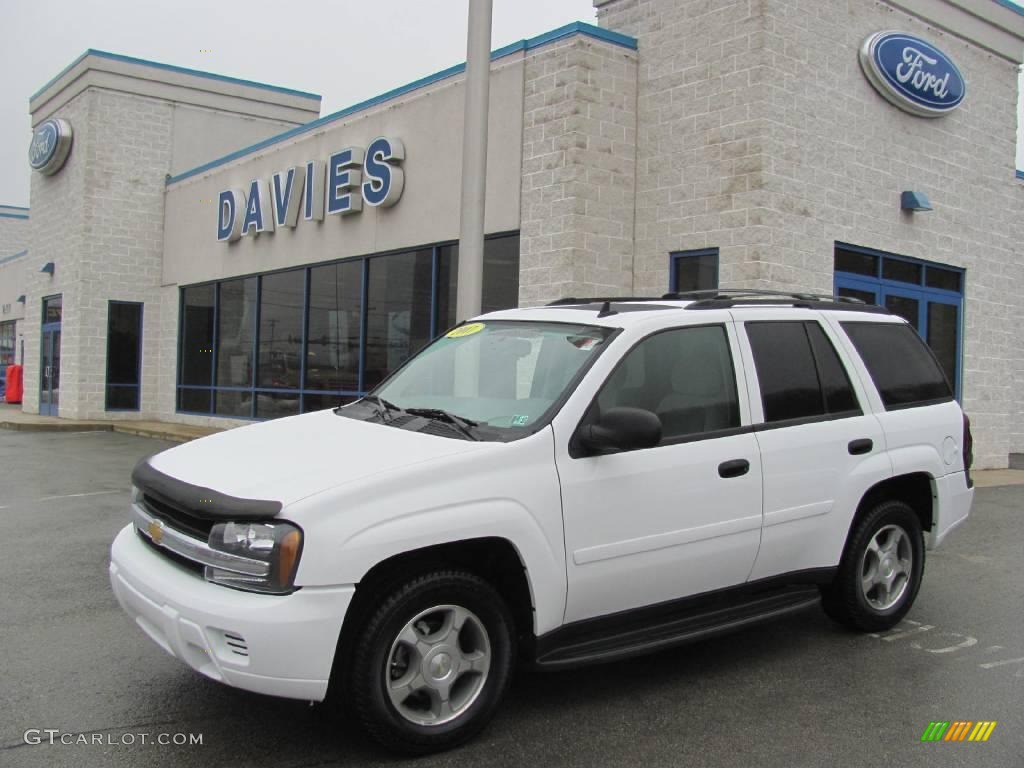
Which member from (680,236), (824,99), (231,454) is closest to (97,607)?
(231,454)

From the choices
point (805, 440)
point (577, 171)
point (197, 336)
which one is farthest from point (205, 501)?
point (197, 336)

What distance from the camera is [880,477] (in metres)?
5.37

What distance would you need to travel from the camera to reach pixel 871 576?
557 centimetres

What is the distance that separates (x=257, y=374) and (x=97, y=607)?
44.0 feet

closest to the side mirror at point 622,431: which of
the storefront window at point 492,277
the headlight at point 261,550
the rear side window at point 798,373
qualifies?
the rear side window at point 798,373

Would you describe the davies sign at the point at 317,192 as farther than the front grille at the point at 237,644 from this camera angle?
Yes

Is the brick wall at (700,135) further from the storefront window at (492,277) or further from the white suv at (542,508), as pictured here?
the white suv at (542,508)

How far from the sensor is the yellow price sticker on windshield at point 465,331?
538cm

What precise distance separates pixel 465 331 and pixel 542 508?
1.65 meters

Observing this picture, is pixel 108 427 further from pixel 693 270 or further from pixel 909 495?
Result: pixel 909 495

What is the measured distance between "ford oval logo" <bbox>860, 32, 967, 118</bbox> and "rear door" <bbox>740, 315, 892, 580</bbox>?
8.53 metres

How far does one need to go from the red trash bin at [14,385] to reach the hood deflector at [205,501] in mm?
29933

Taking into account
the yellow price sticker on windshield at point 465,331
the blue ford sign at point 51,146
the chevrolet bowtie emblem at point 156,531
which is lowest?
the chevrolet bowtie emblem at point 156,531

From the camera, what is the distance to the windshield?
4391 mm
